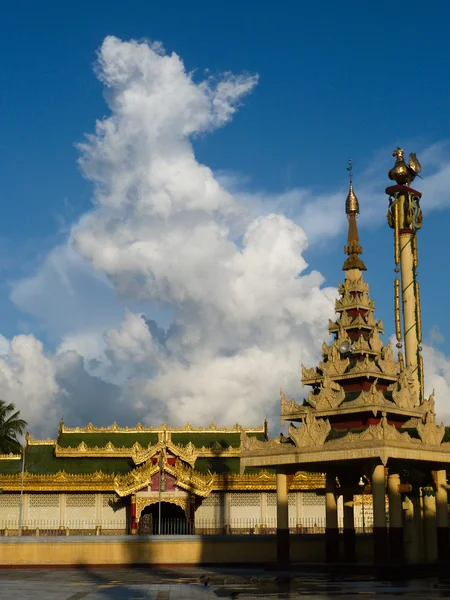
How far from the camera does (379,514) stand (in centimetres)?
4056

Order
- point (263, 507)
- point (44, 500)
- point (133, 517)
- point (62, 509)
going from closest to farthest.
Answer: point (133, 517) → point (263, 507) → point (62, 509) → point (44, 500)

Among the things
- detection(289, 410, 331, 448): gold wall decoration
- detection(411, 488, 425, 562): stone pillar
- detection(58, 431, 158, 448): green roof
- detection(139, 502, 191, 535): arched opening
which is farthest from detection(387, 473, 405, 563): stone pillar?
detection(58, 431, 158, 448): green roof

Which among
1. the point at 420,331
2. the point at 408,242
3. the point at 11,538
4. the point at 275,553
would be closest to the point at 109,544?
the point at 11,538

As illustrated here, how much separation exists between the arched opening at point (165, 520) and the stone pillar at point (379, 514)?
22.0m

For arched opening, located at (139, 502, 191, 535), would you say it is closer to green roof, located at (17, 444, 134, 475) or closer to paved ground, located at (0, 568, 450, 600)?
green roof, located at (17, 444, 134, 475)

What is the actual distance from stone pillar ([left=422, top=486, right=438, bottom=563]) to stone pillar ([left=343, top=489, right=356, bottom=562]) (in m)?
4.35

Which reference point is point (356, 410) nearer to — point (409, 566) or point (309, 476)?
point (409, 566)

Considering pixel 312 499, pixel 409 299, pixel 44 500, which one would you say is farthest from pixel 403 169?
pixel 44 500

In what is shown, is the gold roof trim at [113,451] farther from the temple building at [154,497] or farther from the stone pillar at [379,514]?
the stone pillar at [379,514]

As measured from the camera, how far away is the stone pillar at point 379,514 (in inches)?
1597

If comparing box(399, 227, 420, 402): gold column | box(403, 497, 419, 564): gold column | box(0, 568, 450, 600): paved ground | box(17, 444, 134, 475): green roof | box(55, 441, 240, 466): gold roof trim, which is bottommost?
box(0, 568, 450, 600): paved ground

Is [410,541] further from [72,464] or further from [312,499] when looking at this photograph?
[72,464]

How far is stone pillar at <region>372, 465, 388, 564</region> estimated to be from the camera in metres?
40.6

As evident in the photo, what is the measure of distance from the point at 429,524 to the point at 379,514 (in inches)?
321
